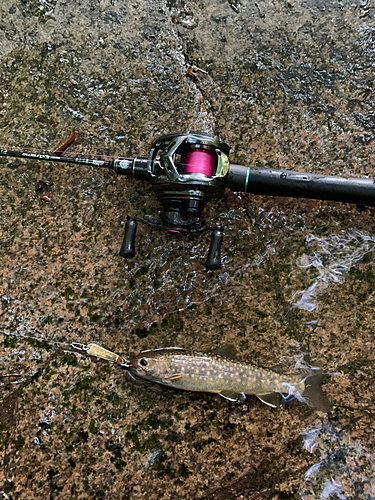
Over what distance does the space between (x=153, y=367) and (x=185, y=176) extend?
1.26 meters

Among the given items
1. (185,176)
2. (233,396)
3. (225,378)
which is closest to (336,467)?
(233,396)

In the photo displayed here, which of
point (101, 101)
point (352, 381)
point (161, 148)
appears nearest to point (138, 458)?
point (352, 381)

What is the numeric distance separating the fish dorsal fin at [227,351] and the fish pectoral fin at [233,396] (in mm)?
228

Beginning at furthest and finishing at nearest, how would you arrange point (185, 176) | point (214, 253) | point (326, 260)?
point (326, 260)
point (214, 253)
point (185, 176)

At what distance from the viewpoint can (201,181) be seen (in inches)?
86.1

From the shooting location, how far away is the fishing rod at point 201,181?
7.23 ft

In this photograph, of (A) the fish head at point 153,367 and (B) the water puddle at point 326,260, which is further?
(B) the water puddle at point 326,260

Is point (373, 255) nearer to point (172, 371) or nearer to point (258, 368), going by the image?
point (258, 368)

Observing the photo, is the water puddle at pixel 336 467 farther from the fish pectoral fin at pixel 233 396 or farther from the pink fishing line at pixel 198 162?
the pink fishing line at pixel 198 162

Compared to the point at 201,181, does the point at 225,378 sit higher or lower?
lower

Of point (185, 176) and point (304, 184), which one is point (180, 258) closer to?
point (185, 176)

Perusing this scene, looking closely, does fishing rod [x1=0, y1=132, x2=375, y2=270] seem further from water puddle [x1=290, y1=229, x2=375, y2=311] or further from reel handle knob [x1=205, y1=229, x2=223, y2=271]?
water puddle [x1=290, y1=229, x2=375, y2=311]

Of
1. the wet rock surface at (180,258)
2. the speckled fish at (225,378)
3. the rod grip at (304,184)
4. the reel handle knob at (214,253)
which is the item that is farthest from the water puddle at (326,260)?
the reel handle knob at (214,253)

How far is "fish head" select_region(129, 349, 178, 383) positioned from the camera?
7.97 feet
